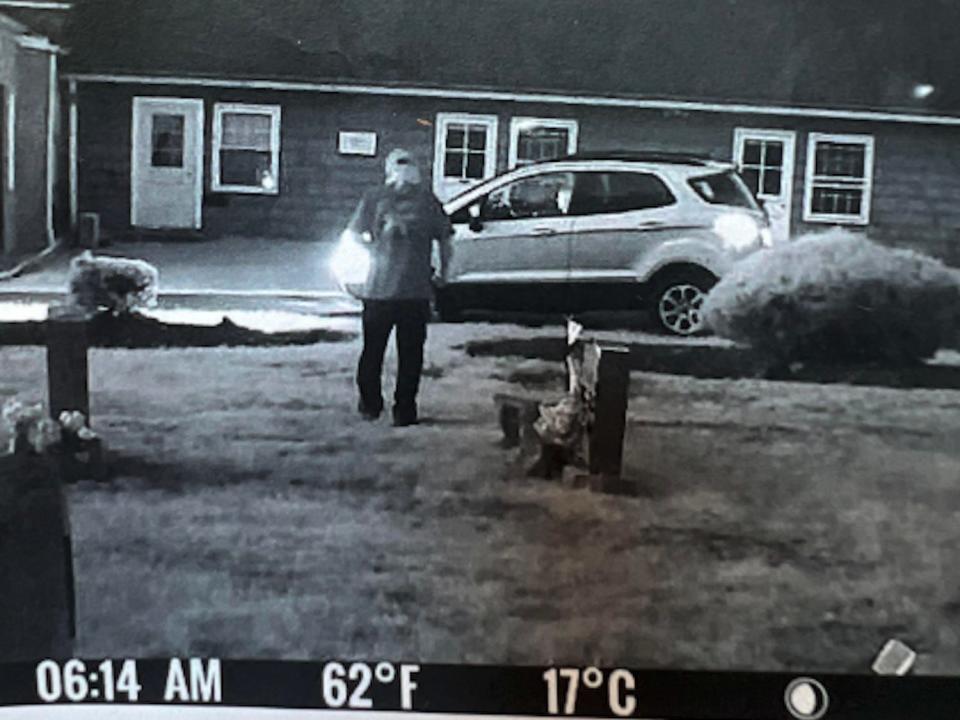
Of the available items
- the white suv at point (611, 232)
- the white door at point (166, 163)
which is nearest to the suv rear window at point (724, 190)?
the white suv at point (611, 232)

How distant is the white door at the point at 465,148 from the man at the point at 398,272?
31 millimetres

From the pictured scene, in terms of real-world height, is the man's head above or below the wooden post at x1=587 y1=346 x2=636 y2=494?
above

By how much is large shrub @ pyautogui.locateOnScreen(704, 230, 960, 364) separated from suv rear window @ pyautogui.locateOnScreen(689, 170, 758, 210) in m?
0.06

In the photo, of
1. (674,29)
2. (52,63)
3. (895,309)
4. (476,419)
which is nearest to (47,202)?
(52,63)

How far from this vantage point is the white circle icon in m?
1.41

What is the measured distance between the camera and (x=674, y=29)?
144cm

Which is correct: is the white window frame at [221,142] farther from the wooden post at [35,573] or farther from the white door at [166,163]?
the wooden post at [35,573]

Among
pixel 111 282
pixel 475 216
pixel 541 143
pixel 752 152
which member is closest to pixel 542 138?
pixel 541 143

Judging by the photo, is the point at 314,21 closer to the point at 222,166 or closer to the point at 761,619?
the point at 222,166

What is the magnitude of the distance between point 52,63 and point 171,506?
477 mm

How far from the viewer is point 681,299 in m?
1.44

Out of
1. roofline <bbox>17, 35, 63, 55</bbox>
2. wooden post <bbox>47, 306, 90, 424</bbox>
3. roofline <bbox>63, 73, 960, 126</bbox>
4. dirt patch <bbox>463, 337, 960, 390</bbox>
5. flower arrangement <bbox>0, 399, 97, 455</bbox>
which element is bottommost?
flower arrangement <bbox>0, 399, 97, 455</bbox>

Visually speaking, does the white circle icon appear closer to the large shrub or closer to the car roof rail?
the large shrub

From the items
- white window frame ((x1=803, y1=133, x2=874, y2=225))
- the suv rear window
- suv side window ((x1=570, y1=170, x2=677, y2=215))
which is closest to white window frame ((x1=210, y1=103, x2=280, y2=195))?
suv side window ((x1=570, y1=170, x2=677, y2=215))
